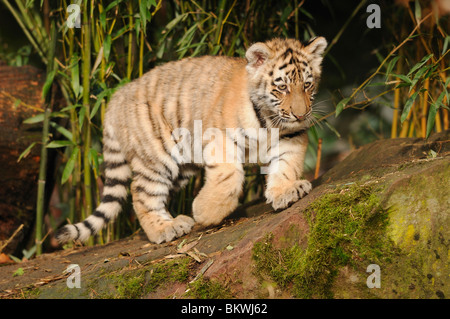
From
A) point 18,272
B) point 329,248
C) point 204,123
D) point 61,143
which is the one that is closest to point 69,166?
point 61,143

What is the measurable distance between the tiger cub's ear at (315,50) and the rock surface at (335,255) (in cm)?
96

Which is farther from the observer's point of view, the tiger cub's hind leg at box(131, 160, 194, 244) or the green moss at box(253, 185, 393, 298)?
the tiger cub's hind leg at box(131, 160, 194, 244)

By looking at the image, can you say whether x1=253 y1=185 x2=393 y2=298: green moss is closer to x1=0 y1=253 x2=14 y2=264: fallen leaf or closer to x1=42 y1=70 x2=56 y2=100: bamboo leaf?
x1=42 y1=70 x2=56 y2=100: bamboo leaf

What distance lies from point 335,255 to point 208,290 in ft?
1.98

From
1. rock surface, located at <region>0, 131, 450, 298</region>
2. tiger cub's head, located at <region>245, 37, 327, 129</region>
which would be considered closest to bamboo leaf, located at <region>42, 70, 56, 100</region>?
tiger cub's head, located at <region>245, 37, 327, 129</region>

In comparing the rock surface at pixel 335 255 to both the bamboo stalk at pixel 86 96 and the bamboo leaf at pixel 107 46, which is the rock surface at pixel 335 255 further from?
the bamboo leaf at pixel 107 46

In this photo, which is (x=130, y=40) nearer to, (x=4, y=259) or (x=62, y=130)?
(x=62, y=130)

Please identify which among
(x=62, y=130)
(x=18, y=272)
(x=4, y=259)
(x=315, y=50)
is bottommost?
(x=4, y=259)

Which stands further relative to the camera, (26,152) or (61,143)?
(26,152)

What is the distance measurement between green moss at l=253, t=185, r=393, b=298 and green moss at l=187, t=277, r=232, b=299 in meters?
0.18

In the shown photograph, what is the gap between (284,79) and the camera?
315 centimetres

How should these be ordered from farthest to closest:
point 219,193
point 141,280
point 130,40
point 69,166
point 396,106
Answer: point 396,106 < point 130,40 < point 69,166 < point 219,193 < point 141,280

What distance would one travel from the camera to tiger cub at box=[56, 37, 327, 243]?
3.18 meters

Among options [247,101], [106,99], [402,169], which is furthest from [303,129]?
[106,99]
